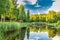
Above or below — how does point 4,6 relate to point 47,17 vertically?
above

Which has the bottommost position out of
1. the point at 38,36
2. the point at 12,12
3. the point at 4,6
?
the point at 38,36

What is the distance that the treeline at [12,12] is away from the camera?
4156 mm

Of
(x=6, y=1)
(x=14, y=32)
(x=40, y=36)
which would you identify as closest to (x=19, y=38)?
(x=14, y=32)

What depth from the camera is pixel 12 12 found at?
4.22 metres

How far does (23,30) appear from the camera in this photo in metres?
4.21

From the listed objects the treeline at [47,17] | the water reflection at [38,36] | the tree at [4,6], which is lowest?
the water reflection at [38,36]

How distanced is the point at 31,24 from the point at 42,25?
230 millimetres

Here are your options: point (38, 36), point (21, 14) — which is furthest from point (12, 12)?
point (38, 36)

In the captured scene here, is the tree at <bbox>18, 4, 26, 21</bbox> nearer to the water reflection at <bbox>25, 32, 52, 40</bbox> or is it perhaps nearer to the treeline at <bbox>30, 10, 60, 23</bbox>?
the treeline at <bbox>30, 10, 60, 23</bbox>

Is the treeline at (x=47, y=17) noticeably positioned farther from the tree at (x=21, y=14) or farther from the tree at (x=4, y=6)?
the tree at (x=4, y=6)

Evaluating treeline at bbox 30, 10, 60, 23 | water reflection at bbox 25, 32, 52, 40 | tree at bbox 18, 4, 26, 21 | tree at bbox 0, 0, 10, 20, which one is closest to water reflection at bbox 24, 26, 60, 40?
water reflection at bbox 25, 32, 52, 40

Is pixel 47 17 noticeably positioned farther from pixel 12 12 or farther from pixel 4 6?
pixel 4 6

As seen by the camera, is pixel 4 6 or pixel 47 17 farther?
pixel 47 17

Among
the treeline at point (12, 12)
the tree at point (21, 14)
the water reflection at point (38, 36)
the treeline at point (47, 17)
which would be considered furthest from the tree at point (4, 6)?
the water reflection at point (38, 36)
